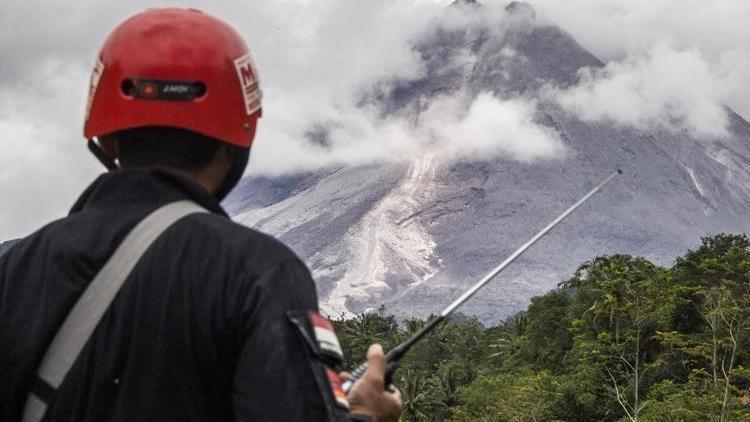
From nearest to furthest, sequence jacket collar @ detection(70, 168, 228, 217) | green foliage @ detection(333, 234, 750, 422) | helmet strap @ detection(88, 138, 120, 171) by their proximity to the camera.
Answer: jacket collar @ detection(70, 168, 228, 217)
helmet strap @ detection(88, 138, 120, 171)
green foliage @ detection(333, 234, 750, 422)

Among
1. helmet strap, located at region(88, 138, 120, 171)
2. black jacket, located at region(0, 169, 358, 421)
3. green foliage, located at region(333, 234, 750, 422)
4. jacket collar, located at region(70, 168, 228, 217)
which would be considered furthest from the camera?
green foliage, located at region(333, 234, 750, 422)

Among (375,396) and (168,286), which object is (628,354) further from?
(168,286)

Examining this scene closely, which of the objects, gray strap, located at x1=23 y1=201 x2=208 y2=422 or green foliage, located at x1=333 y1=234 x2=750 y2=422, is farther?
green foliage, located at x1=333 y1=234 x2=750 y2=422

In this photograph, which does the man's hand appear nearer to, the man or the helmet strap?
the man

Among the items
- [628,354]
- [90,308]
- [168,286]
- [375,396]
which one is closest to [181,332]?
[168,286]

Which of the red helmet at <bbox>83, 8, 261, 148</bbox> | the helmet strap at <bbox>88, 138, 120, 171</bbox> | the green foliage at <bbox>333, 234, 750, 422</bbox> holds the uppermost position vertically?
the red helmet at <bbox>83, 8, 261, 148</bbox>

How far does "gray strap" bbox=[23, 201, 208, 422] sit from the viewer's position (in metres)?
1.85

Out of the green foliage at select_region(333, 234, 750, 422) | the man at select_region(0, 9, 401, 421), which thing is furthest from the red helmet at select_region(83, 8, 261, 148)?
the green foliage at select_region(333, 234, 750, 422)

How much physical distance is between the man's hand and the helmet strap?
704 millimetres

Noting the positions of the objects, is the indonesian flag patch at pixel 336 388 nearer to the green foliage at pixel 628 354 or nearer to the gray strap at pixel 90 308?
the gray strap at pixel 90 308

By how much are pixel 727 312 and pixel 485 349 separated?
2161 inches

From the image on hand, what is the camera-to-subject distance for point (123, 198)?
200 cm

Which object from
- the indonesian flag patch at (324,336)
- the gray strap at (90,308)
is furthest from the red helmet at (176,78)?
the indonesian flag patch at (324,336)

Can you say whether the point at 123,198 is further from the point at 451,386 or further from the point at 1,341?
the point at 451,386
